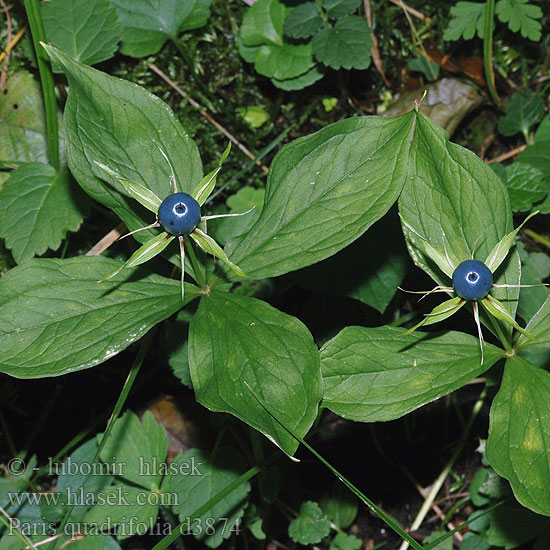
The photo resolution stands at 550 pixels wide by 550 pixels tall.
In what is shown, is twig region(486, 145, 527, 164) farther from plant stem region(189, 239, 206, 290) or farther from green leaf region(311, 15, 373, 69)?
plant stem region(189, 239, 206, 290)

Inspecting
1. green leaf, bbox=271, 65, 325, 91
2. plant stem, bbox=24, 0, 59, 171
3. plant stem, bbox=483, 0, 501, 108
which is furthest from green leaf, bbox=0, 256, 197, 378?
plant stem, bbox=483, 0, 501, 108

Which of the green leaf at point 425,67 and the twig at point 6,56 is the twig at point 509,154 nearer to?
the green leaf at point 425,67

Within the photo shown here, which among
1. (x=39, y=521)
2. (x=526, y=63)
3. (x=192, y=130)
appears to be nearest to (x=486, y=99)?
(x=526, y=63)

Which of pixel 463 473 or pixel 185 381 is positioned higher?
pixel 185 381

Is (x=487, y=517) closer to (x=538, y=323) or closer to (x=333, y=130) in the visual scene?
(x=538, y=323)

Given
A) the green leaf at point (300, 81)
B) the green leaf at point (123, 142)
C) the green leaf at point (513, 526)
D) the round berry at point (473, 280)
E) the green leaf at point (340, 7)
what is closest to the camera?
the round berry at point (473, 280)

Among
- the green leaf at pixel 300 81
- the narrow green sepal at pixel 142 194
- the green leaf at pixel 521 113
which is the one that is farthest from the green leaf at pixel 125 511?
the green leaf at pixel 521 113

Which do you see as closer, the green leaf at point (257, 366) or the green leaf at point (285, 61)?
the green leaf at point (257, 366)

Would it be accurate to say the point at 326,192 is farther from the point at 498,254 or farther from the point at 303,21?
the point at 303,21
